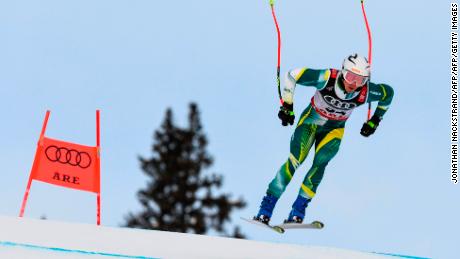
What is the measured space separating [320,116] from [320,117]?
11mm

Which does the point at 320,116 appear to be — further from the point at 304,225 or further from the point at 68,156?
the point at 68,156

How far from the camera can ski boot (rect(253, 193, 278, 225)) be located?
12.1 metres

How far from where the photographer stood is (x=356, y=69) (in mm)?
11773

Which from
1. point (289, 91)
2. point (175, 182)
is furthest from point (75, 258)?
point (175, 182)

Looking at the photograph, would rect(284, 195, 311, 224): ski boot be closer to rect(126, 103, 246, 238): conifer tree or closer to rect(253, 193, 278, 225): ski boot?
rect(253, 193, 278, 225): ski boot

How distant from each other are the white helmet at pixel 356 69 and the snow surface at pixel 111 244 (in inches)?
76.9

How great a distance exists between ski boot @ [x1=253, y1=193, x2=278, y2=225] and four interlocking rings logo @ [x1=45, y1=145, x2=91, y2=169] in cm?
202

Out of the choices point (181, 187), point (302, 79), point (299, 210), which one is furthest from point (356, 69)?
point (181, 187)

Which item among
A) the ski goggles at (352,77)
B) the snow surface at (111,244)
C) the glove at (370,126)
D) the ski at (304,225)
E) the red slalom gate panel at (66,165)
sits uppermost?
the ski goggles at (352,77)

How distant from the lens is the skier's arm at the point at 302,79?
1180 centimetres

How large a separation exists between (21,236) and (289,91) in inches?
139

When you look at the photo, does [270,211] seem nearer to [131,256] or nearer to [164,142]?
[131,256]

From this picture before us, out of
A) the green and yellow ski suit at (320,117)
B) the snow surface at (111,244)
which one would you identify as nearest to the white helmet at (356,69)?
the green and yellow ski suit at (320,117)

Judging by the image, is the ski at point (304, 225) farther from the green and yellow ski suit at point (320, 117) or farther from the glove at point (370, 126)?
the glove at point (370, 126)
